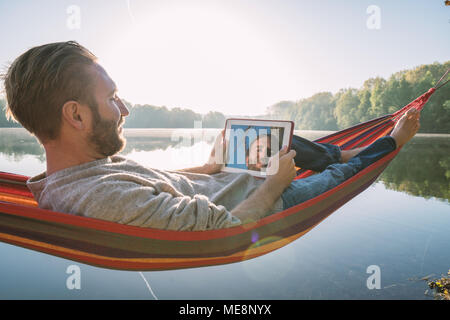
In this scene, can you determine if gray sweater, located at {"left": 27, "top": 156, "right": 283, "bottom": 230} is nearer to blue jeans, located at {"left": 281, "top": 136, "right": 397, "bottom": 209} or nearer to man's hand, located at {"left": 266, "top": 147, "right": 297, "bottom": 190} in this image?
man's hand, located at {"left": 266, "top": 147, "right": 297, "bottom": 190}

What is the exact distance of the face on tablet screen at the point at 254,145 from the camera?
148 centimetres

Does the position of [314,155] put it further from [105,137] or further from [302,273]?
[302,273]

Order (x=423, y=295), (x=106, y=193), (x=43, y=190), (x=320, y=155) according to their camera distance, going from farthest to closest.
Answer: (x=423, y=295) → (x=320, y=155) → (x=43, y=190) → (x=106, y=193)

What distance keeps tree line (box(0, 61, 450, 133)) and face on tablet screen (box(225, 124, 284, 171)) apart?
17327mm

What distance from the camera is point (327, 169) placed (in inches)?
71.6

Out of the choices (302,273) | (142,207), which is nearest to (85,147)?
(142,207)

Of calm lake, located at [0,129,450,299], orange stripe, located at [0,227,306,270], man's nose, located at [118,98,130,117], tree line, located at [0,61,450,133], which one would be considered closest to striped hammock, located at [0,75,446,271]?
orange stripe, located at [0,227,306,270]

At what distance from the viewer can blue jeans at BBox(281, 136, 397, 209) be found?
152cm

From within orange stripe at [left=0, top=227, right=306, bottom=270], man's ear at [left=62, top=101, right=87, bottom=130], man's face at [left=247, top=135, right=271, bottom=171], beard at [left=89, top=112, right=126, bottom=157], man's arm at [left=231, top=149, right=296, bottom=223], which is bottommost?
orange stripe at [left=0, top=227, right=306, bottom=270]
